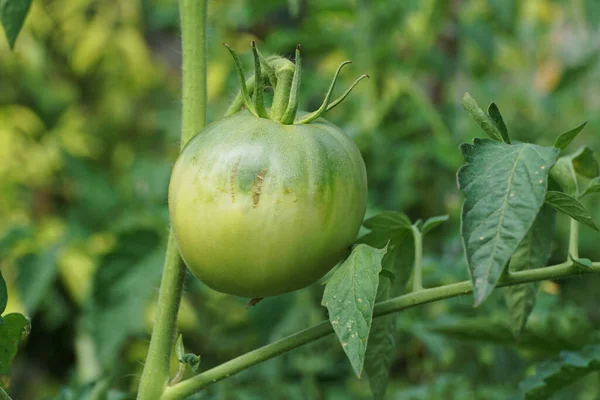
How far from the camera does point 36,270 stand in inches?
54.1

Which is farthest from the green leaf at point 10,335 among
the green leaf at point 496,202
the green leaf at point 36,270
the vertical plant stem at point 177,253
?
the green leaf at point 36,270

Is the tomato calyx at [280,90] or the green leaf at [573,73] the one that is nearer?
the tomato calyx at [280,90]

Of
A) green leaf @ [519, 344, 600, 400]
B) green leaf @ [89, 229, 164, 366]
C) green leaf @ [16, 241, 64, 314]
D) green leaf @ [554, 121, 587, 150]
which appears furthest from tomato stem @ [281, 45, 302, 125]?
green leaf @ [16, 241, 64, 314]

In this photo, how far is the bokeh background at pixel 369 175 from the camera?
3.89ft

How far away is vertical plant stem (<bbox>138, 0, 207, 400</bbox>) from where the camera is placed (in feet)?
1.99

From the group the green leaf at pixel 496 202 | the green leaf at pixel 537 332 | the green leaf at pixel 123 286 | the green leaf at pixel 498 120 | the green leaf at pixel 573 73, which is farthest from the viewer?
the green leaf at pixel 573 73

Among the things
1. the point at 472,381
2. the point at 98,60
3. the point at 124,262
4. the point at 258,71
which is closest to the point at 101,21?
the point at 98,60

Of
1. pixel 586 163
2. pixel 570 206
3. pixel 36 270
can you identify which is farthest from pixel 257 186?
pixel 36 270

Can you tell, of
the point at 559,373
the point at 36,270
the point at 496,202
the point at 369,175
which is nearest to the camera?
the point at 496,202

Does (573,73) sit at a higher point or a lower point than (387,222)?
lower

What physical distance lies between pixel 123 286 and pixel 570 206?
0.82 meters

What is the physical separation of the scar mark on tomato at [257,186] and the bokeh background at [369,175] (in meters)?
0.33

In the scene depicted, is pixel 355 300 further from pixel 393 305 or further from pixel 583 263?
pixel 583 263

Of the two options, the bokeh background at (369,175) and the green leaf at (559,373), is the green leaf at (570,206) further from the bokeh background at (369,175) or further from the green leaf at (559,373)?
the bokeh background at (369,175)
